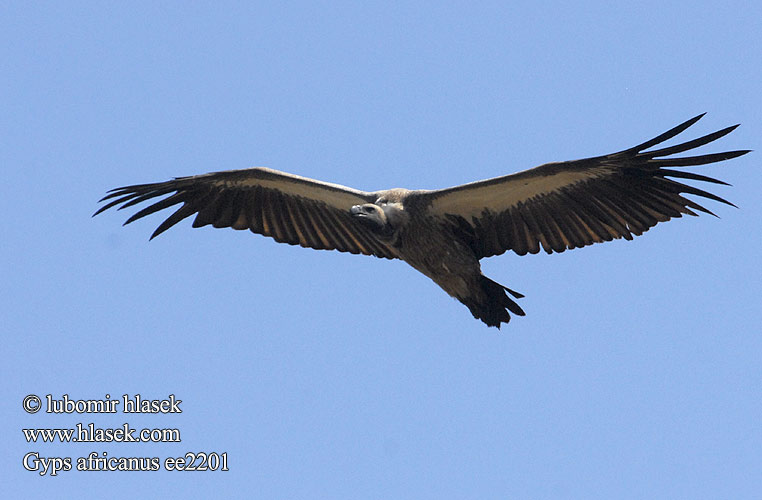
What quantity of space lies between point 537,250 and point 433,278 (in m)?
1.13

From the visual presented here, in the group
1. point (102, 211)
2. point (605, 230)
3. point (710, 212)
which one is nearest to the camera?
point (710, 212)

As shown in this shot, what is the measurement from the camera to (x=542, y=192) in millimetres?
10828

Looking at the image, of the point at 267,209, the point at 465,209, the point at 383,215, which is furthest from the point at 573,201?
the point at 267,209

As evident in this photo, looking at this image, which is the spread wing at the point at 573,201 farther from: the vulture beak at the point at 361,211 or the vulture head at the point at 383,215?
the vulture beak at the point at 361,211

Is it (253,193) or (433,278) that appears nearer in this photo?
(433,278)

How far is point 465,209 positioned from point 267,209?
2.49 meters

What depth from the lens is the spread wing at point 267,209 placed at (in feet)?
39.3

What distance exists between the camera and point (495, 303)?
11141 mm

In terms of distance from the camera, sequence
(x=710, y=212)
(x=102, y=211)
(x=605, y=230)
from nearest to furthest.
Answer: (x=710, y=212) → (x=605, y=230) → (x=102, y=211)

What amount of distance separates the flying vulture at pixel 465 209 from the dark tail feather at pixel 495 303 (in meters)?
0.01

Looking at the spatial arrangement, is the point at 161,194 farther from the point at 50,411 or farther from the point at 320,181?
the point at 50,411

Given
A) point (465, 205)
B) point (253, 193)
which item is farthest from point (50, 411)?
point (465, 205)

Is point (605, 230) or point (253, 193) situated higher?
point (253, 193)

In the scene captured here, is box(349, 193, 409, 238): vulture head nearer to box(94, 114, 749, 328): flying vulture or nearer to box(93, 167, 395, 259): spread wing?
box(94, 114, 749, 328): flying vulture
